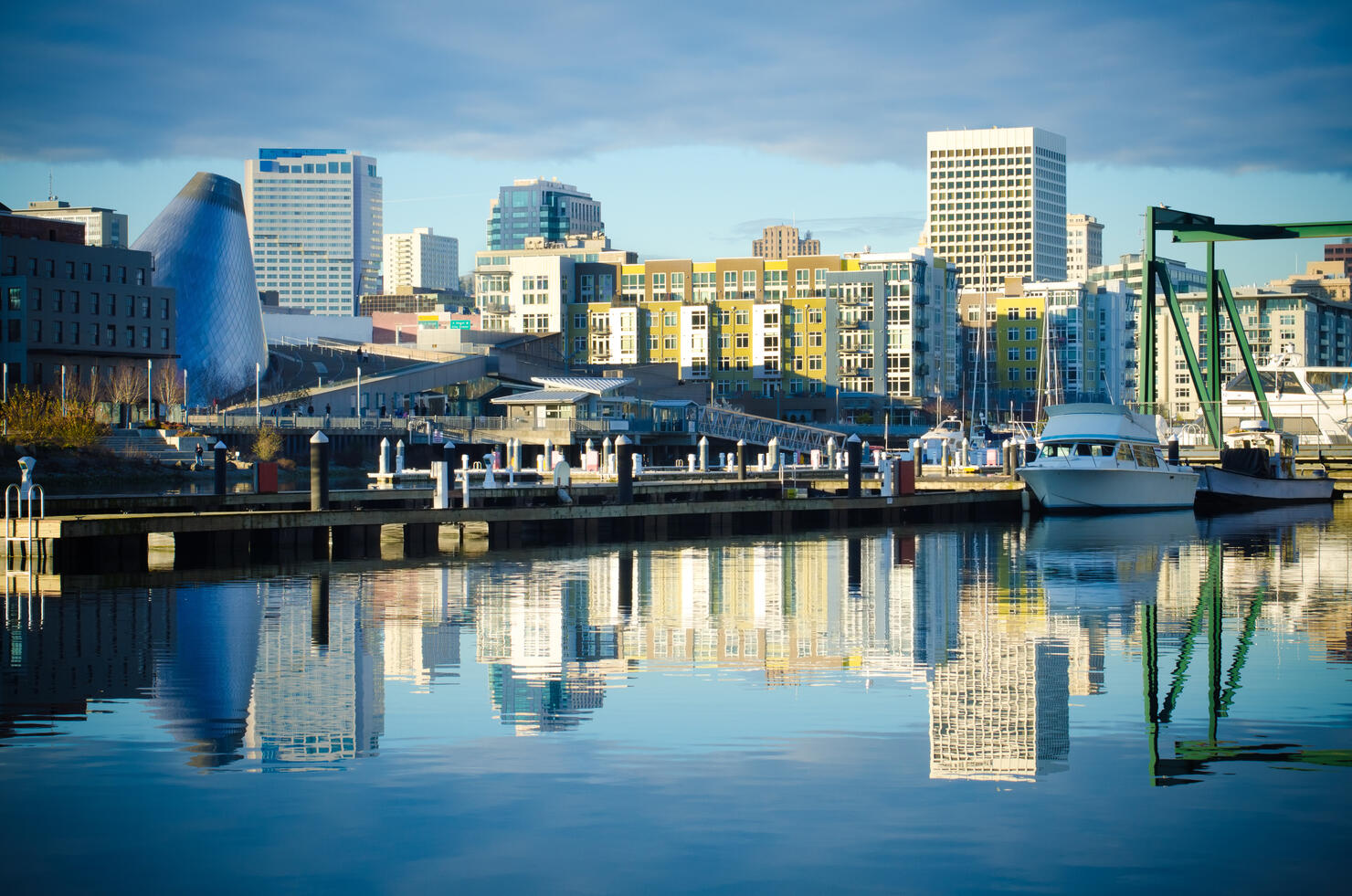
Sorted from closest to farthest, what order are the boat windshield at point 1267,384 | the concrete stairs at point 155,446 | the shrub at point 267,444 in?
the concrete stairs at point 155,446 → the boat windshield at point 1267,384 → the shrub at point 267,444

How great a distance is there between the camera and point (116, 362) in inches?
5389

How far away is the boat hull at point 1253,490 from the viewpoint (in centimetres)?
7169

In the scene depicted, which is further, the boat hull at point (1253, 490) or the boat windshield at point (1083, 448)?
the boat hull at point (1253, 490)

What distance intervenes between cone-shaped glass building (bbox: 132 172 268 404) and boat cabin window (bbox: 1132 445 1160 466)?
109 meters

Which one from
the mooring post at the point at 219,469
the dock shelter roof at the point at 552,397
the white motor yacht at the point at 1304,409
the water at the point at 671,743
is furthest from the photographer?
the dock shelter roof at the point at 552,397

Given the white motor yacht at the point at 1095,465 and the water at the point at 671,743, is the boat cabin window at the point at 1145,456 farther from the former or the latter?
the water at the point at 671,743

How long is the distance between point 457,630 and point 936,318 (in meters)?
169

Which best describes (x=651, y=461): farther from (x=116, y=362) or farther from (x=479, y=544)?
(x=479, y=544)

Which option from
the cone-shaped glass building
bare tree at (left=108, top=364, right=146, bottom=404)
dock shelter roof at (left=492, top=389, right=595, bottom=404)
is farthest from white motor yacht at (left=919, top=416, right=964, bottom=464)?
the cone-shaped glass building

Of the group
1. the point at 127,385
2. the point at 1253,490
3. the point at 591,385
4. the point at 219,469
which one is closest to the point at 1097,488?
the point at 1253,490

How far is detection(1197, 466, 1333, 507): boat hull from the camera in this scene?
235 ft

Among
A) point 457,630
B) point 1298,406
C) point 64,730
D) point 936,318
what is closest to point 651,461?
point 1298,406

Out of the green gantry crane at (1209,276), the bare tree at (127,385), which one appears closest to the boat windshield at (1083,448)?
the green gantry crane at (1209,276)

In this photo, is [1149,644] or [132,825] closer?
[132,825]
